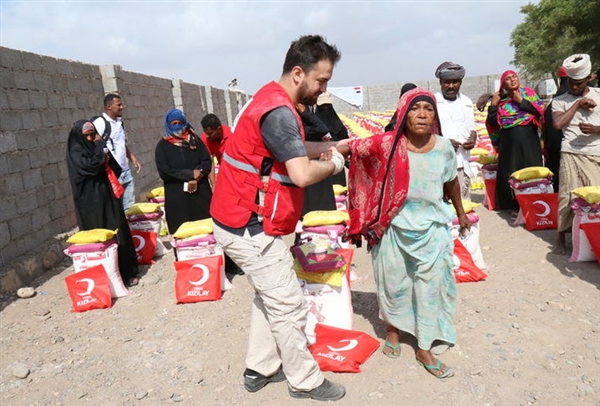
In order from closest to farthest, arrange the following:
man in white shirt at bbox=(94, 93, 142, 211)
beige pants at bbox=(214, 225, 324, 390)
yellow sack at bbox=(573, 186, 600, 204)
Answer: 1. beige pants at bbox=(214, 225, 324, 390)
2. yellow sack at bbox=(573, 186, 600, 204)
3. man in white shirt at bbox=(94, 93, 142, 211)

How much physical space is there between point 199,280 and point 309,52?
106 inches

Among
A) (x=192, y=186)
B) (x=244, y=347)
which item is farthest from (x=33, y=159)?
(x=244, y=347)

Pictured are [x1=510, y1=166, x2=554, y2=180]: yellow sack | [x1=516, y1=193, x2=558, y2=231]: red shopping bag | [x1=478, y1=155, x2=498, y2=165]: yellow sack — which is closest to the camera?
[x1=510, y1=166, x2=554, y2=180]: yellow sack

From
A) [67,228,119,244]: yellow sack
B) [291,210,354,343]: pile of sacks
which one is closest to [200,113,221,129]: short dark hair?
[67,228,119,244]: yellow sack

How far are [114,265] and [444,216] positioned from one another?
3217 millimetres

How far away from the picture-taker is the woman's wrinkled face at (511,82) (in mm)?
5785

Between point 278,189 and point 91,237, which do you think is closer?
point 278,189

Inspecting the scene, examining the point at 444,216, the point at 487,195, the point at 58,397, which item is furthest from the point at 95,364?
the point at 487,195

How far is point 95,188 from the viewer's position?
4.95 meters

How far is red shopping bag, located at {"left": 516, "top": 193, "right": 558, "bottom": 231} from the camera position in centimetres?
561

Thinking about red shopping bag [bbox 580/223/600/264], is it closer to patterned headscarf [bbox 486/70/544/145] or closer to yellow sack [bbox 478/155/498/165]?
patterned headscarf [bbox 486/70/544/145]

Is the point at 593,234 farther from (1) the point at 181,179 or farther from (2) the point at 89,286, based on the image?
(2) the point at 89,286

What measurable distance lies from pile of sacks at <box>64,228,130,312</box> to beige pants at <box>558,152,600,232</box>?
4371 millimetres

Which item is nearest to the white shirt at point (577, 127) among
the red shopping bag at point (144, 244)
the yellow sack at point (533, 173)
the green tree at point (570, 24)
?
the yellow sack at point (533, 173)
